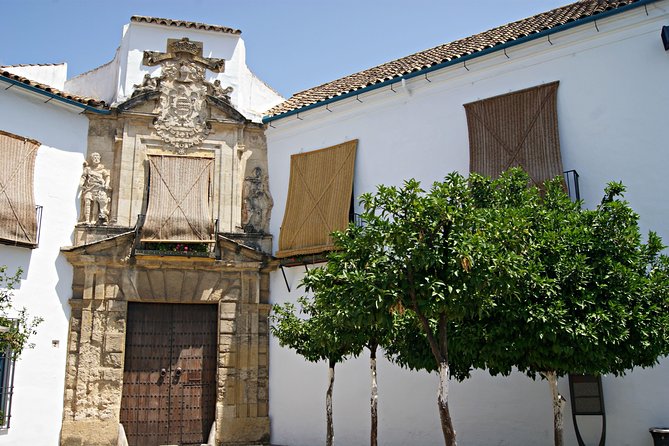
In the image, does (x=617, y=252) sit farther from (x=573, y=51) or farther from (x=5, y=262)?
(x=5, y=262)

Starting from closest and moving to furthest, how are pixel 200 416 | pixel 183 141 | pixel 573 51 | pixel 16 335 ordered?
pixel 16 335 → pixel 573 51 → pixel 200 416 → pixel 183 141

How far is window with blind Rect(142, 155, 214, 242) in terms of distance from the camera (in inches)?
487

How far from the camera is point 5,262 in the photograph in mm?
11289

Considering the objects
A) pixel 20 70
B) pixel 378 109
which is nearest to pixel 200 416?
pixel 378 109

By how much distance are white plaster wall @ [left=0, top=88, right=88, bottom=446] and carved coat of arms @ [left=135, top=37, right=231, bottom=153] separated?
1.38 m

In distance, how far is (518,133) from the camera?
433 inches

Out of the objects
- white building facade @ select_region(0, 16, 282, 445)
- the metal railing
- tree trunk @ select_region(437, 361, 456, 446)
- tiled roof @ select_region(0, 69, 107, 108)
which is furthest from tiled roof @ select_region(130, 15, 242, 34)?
tree trunk @ select_region(437, 361, 456, 446)

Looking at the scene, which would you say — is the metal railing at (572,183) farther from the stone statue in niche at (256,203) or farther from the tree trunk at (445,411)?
the stone statue in niche at (256,203)

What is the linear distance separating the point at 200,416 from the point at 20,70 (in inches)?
274

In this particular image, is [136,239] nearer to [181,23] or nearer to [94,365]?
[94,365]

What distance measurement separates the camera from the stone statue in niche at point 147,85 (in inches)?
512

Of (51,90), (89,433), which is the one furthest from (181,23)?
(89,433)

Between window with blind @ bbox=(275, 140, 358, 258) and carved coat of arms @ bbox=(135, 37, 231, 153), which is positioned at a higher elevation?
carved coat of arms @ bbox=(135, 37, 231, 153)

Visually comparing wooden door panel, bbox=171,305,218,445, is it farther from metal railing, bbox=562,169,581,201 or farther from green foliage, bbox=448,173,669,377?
metal railing, bbox=562,169,581,201
